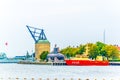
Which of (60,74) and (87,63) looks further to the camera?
(87,63)

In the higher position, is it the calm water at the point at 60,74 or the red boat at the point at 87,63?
the red boat at the point at 87,63

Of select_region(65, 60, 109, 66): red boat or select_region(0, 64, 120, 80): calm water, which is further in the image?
select_region(65, 60, 109, 66): red boat

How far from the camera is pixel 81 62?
604 ft

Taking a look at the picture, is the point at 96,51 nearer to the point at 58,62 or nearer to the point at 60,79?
the point at 58,62

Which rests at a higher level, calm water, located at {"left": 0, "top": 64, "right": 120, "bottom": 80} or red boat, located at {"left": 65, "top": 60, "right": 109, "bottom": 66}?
red boat, located at {"left": 65, "top": 60, "right": 109, "bottom": 66}

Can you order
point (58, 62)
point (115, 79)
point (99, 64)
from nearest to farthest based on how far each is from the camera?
point (115, 79) → point (99, 64) → point (58, 62)

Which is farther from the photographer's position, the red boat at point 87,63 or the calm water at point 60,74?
the red boat at point 87,63

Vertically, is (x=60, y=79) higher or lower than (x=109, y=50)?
lower

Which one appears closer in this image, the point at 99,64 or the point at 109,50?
the point at 99,64

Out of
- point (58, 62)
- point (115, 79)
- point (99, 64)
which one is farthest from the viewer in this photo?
point (58, 62)

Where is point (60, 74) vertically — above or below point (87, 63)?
below

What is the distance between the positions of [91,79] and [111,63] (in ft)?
337

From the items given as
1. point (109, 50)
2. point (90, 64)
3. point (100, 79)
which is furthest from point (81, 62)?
point (100, 79)

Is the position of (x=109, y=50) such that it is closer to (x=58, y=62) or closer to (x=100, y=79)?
(x=58, y=62)
